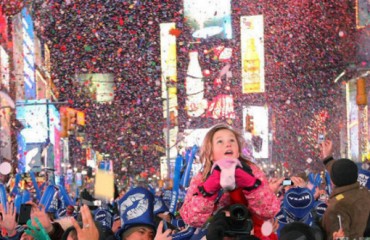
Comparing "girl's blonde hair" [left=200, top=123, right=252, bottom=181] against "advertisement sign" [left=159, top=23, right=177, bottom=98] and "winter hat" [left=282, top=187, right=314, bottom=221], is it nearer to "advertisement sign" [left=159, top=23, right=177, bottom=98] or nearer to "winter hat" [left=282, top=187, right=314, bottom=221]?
"winter hat" [left=282, top=187, right=314, bottom=221]

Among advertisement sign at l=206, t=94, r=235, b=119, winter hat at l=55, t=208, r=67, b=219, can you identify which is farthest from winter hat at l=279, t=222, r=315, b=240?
advertisement sign at l=206, t=94, r=235, b=119

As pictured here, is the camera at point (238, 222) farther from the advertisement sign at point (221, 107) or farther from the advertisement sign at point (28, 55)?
the advertisement sign at point (221, 107)

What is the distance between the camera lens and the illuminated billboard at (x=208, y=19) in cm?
10250

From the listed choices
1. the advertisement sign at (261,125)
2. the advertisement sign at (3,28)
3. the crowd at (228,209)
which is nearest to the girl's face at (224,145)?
the crowd at (228,209)

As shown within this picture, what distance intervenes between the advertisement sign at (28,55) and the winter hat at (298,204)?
213 ft

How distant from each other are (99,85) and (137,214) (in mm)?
102872

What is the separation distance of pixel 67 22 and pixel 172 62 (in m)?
15.7

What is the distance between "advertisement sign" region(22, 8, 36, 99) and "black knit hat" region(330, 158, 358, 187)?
64.8m

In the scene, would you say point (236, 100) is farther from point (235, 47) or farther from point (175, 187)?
point (175, 187)

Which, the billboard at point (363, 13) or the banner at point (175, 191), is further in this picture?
the billboard at point (363, 13)

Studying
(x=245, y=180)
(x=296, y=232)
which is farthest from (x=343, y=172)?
(x=245, y=180)

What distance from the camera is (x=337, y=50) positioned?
88438 mm

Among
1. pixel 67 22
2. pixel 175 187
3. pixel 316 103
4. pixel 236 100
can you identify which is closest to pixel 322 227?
pixel 175 187

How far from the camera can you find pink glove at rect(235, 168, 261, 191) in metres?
4.33
